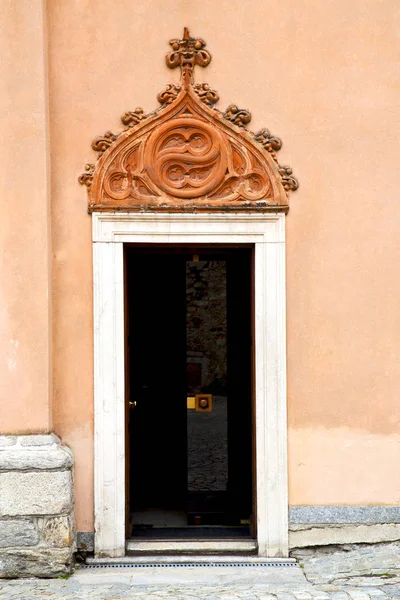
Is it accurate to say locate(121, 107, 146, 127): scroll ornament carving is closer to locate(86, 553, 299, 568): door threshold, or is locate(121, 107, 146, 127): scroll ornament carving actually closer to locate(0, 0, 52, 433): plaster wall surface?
locate(0, 0, 52, 433): plaster wall surface

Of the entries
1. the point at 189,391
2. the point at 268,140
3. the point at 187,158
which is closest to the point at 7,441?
the point at 189,391

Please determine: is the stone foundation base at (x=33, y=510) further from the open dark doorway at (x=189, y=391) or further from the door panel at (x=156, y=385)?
the door panel at (x=156, y=385)

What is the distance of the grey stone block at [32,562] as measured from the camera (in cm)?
494

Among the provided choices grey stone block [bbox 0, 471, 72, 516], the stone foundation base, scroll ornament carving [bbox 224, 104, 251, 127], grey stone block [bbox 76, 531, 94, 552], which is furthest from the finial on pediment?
grey stone block [bbox 76, 531, 94, 552]

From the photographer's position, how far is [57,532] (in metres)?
4.98

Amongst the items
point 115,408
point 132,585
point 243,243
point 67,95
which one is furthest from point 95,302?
point 132,585

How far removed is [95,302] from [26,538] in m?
1.60

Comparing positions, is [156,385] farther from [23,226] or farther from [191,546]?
[23,226]

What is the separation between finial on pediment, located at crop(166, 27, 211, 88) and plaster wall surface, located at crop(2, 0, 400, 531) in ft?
0.22

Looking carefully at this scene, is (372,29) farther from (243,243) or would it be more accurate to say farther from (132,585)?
(132,585)

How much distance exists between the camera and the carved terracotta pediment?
17.4 feet

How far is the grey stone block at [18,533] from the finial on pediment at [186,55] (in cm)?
311

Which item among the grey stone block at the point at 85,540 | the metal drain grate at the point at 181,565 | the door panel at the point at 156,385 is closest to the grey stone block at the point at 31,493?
the grey stone block at the point at 85,540

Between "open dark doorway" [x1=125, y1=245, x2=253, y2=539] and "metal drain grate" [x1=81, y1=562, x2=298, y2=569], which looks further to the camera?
"open dark doorway" [x1=125, y1=245, x2=253, y2=539]
